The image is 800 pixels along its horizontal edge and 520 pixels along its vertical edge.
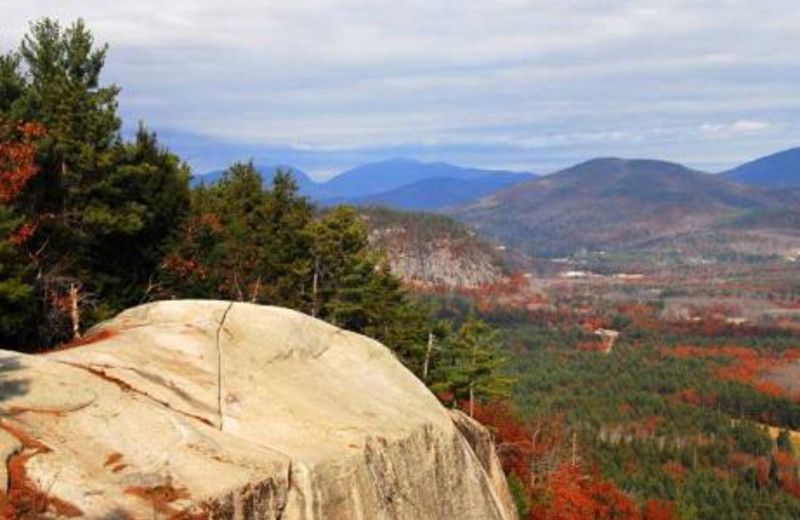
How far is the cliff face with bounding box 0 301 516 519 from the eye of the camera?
46.2 feet

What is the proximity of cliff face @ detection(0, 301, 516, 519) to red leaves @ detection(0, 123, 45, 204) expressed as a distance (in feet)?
19.7

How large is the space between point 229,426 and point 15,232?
13.0 m

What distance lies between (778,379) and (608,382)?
45120 mm

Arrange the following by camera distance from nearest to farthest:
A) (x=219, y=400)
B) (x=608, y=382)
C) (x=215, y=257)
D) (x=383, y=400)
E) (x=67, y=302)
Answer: (x=219, y=400), (x=383, y=400), (x=67, y=302), (x=215, y=257), (x=608, y=382)

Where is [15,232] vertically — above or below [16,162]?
below

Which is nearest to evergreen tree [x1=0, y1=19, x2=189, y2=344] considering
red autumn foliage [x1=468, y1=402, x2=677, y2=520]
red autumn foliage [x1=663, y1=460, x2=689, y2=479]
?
red autumn foliage [x1=468, y1=402, x2=677, y2=520]

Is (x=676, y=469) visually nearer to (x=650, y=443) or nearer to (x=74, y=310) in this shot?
(x=650, y=443)

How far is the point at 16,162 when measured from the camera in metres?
25.5

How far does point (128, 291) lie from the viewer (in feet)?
114

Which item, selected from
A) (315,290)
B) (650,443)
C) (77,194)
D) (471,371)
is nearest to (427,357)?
(471,371)

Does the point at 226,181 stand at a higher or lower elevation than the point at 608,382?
higher

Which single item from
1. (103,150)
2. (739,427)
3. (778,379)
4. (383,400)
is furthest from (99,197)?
(778,379)

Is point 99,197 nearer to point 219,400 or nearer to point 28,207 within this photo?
point 28,207

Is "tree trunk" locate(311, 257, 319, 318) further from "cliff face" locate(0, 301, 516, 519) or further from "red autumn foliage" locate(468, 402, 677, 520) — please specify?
"cliff face" locate(0, 301, 516, 519)
